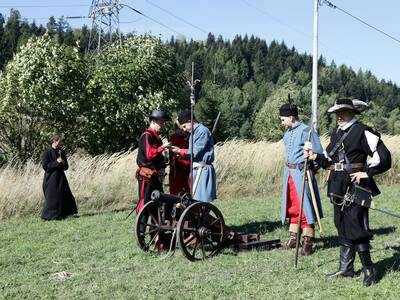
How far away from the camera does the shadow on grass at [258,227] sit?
855 centimetres

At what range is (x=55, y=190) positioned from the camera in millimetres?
10641

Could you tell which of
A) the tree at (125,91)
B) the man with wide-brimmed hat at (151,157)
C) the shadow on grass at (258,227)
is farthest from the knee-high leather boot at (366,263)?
the tree at (125,91)

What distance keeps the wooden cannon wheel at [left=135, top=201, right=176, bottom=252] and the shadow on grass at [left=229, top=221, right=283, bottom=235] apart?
192 cm

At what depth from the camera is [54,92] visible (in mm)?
17203

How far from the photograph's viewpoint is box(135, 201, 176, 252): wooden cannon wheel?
6.61 m

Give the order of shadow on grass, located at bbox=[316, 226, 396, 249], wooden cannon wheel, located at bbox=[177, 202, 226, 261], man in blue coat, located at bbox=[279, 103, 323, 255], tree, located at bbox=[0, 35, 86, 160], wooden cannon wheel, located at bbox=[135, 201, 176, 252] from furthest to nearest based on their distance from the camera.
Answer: tree, located at bbox=[0, 35, 86, 160] < shadow on grass, located at bbox=[316, 226, 396, 249] < man in blue coat, located at bbox=[279, 103, 323, 255] < wooden cannon wheel, located at bbox=[135, 201, 176, 252] < wooden cannon wheel, located at bbox=[177, 202, 226, 261]

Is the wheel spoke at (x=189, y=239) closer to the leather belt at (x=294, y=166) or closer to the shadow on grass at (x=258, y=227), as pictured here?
the leather belt at (x=294, y=166)

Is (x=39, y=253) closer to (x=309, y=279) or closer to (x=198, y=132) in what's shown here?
(x=198, y=132)

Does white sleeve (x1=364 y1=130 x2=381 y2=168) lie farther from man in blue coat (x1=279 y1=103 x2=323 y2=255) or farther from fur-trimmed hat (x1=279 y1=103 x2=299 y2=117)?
fur-trimmed hat (x1=279 y1=103 x2=299 y2=117)

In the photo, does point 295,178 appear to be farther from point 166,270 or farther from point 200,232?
point 166,270

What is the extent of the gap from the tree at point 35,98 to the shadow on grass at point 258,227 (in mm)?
9695

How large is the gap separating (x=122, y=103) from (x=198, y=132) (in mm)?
13741

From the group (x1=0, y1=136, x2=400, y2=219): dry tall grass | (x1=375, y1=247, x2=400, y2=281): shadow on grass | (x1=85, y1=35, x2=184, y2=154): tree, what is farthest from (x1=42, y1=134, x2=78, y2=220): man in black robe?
(x1=85, y1=35, x2=184, y2=154): tree

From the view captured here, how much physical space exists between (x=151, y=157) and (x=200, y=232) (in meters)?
1.22
